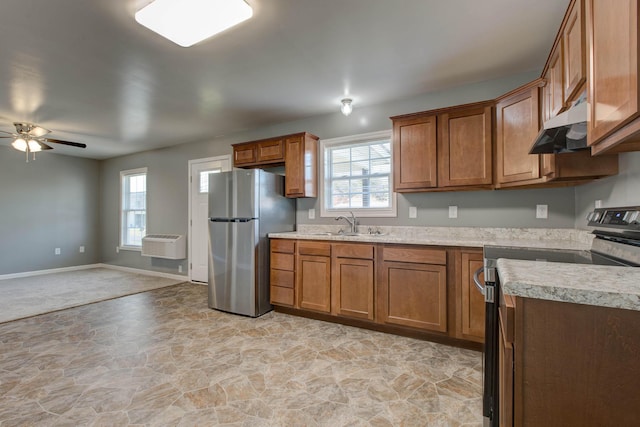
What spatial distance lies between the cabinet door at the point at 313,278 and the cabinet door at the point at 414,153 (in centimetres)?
106

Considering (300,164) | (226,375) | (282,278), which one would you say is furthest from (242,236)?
(226,375)

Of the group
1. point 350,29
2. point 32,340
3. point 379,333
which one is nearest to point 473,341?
point 379,333

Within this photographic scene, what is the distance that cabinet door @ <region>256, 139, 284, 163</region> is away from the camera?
388cm

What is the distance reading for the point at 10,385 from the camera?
2.06 meters

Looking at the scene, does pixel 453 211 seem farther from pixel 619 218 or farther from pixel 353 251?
pixel 619 218

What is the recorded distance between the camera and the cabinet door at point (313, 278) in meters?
3.22

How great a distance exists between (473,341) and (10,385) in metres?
3.41

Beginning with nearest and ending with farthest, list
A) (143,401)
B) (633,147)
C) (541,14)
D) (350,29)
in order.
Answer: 1. (633,147)
2. (143,401)
3. (541,14)
4. (350,29)

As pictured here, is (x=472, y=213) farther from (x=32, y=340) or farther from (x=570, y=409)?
(x=32, y=340)

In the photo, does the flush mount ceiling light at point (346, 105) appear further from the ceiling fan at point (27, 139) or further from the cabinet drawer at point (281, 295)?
the ceiling fan at point (27, 139)

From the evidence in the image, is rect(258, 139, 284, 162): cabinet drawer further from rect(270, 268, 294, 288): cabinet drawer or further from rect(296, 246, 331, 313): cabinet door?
rect(270, 268, 294, 288): cabinet drawer

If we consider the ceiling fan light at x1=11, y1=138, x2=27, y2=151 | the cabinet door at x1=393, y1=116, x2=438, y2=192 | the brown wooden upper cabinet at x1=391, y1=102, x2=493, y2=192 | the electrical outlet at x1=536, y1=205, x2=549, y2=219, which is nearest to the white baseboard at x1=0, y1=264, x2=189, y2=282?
the ceiling fan light at x1=11, y1=138, x2=27, y2=151

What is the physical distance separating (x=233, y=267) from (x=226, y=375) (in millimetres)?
1537

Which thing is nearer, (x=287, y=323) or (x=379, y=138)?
(x=287, y=323)
